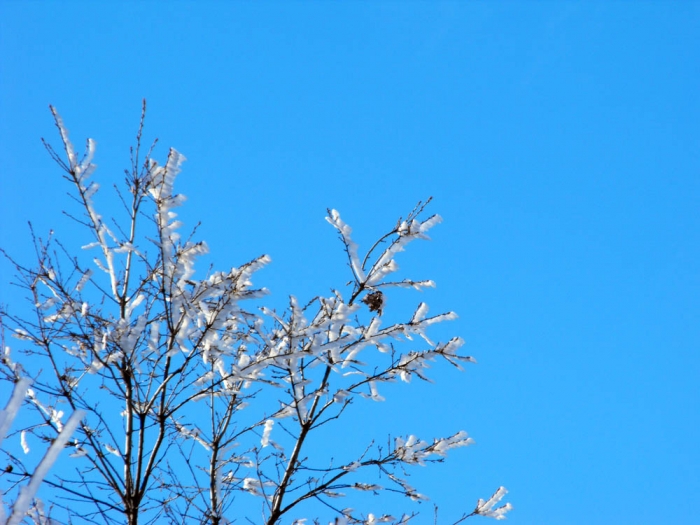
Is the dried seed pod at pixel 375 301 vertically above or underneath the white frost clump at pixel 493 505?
above

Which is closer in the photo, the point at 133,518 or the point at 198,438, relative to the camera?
the point at 133,518

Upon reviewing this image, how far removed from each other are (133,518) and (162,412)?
2.42ft

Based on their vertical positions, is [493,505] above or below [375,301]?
below

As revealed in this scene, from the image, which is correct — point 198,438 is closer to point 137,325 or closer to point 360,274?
point 137,325

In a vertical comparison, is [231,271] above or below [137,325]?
above

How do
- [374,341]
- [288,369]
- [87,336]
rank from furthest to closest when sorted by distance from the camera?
[374,341], [288,369], [87,336]

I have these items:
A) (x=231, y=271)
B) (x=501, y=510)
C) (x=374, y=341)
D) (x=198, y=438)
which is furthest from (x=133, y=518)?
(x=501, y=510)

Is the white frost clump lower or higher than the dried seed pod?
lower

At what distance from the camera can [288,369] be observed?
4801mm

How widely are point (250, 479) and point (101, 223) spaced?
2483mm

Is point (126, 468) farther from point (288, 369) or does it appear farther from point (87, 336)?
point (288, 369)

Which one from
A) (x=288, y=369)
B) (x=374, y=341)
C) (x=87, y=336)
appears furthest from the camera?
(x=374, y=341)

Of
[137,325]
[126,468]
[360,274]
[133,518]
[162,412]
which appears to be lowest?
[133,518]

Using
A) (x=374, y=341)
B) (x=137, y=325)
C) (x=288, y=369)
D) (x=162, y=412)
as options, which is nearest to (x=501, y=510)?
(x=374, y=341)
